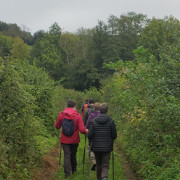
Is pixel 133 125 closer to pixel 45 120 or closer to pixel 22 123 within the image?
pixel 22 123

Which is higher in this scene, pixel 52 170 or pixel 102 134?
pixel 102 134

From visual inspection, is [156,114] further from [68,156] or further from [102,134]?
[68,156]

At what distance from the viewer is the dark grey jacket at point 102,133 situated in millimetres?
6422

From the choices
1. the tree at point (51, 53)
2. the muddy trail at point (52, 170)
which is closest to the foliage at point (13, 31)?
the tree at point (51, 53)

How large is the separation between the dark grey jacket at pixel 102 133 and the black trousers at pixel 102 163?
0.22 metres

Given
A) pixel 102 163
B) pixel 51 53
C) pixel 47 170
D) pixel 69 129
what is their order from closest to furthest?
pixel 102 163 < pixel 69 129 < pixel 47 170 < pixel 51 53

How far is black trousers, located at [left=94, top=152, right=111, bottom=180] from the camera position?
6523 mm

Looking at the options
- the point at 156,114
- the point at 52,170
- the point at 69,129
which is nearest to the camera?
the point at 156,114

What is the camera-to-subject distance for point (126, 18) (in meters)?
60.6

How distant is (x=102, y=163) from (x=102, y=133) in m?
0.79

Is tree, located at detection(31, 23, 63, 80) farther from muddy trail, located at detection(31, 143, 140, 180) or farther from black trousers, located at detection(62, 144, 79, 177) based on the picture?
black trousers, located at detection(62, 144, 79, 177)

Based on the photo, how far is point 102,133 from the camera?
6445mm

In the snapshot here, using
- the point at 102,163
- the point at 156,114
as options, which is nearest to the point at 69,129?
the point at 102,163

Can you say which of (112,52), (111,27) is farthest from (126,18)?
(112,52)
